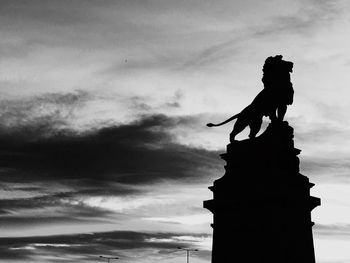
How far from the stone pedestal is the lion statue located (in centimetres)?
51

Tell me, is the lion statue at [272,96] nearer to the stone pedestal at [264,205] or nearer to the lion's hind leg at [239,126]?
the lion's hind leg at [239,126]

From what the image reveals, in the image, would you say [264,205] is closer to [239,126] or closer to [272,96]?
[239,126]

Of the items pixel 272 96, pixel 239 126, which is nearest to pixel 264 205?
pixel 239 126

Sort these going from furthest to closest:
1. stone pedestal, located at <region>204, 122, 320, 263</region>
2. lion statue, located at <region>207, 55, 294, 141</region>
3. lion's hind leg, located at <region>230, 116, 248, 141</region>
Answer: lion's hind leg, located at <region>230, 116, 248, 141</region>
lion statue, located at <region>207, 55, 294, 141</region>
stone pedestal, located at <region>204, 122, 320, 263</region>

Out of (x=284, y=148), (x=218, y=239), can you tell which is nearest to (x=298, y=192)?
(x=284, y=148)

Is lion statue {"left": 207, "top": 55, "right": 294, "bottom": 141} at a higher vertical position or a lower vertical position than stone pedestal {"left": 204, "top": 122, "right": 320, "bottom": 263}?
higher

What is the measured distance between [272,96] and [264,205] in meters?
3.76

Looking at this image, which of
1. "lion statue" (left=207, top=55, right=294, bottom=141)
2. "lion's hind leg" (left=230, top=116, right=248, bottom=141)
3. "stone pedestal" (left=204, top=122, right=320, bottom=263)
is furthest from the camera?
"lion's hind leg" (left=230, top=116, right=248, bottom=141)

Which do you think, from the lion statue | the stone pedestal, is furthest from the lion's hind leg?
the stone pedestal

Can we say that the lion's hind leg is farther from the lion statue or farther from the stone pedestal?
the stone pedestal

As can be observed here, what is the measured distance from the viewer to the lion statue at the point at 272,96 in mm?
24750

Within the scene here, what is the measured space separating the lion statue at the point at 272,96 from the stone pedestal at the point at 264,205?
1.67 ft

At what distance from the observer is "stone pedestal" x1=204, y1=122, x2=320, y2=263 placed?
23203 millimetres

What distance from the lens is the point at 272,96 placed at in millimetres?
24797
